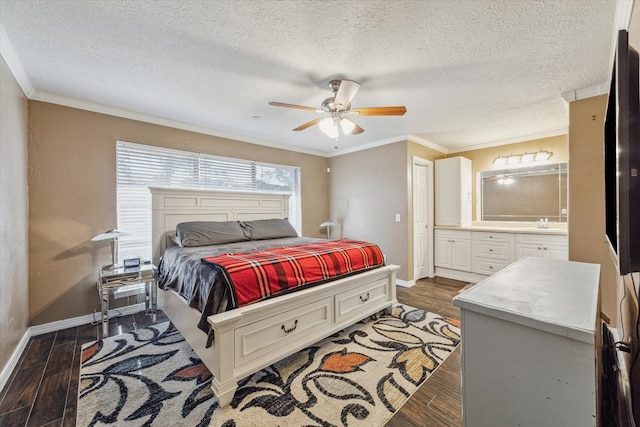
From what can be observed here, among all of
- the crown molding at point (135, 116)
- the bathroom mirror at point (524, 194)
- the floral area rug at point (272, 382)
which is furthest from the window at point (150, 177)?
the bathroom mirror at point (524, 194)

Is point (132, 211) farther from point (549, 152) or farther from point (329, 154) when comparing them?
point (549, 152)

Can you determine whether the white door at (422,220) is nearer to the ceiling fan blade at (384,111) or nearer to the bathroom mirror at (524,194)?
the bathroom mirror at (524,194)

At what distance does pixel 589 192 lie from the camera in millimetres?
2529

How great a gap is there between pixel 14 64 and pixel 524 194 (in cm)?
623

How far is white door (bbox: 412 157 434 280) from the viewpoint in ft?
14.0

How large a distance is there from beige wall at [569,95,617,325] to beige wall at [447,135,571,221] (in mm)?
961

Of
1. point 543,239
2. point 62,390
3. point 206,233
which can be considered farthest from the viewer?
point 543,239

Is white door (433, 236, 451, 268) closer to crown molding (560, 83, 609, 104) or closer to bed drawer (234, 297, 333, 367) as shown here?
crown molding (560, 83, 609, 104)

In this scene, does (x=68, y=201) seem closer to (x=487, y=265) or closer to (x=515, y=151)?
(x=487, y=265)

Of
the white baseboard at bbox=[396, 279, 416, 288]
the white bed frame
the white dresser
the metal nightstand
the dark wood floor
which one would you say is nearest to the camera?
the white dresser

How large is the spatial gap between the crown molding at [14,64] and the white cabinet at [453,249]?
5433mm

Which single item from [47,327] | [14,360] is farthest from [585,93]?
[47,327]

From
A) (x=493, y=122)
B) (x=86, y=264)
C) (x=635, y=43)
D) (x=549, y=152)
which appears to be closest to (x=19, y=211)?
(x=86, y=264)

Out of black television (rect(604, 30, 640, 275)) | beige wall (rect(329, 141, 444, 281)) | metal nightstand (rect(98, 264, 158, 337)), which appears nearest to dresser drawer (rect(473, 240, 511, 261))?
beige wall (rect(329, 141, 444, 281))
